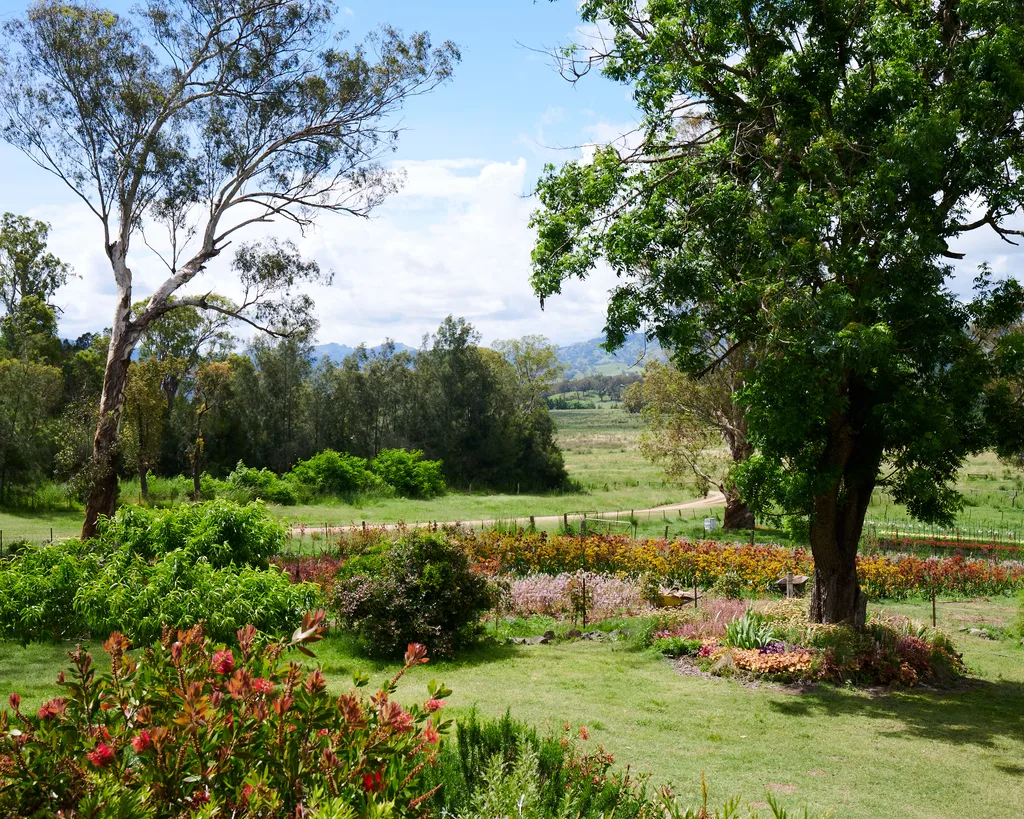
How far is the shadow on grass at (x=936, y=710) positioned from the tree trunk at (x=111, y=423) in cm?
1422

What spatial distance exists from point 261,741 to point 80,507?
2792 centimetres

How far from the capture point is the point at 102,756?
7.79 ft

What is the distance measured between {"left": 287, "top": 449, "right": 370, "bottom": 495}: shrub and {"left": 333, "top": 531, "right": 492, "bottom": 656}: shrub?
2261 centimetres

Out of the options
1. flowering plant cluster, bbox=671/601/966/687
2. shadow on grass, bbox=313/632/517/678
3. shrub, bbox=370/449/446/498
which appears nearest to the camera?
flowering plant cluster, bbox=671/601/966/687

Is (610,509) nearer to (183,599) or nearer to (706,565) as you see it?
(706,565)

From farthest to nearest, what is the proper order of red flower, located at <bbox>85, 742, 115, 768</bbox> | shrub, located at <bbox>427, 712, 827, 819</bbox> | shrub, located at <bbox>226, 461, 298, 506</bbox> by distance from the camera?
Result: 1. shrub, located at <bbox>226, 461, 298, 506</bbox>
2. shrub, located at <bbox>427, 712, 827, 819</bbox>
3. red flower, located at <bbox>85, 742, 115, 768</bbox>

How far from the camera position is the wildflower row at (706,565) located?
602 inches

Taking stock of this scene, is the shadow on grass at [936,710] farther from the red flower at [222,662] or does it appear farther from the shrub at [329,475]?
the shrub at [329,475]

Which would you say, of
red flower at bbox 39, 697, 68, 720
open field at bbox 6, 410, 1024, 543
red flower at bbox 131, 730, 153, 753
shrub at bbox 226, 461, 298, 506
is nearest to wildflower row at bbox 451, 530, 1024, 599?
open field at bbox 6, 410, 1024, 543

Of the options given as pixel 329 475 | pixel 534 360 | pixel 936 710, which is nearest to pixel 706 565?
pixel 936 710

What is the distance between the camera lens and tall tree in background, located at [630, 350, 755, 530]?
25328 mm

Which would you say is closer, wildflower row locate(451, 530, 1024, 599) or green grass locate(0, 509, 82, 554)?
wildflower row locate(451, 530, 1024, 599)

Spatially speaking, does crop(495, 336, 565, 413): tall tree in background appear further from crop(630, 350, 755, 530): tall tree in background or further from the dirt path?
crop(630, 350, 755, 530): tall tree in background

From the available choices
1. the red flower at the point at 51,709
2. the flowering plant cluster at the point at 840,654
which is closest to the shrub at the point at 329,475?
the flowering plant cluster at the point at 840,654
